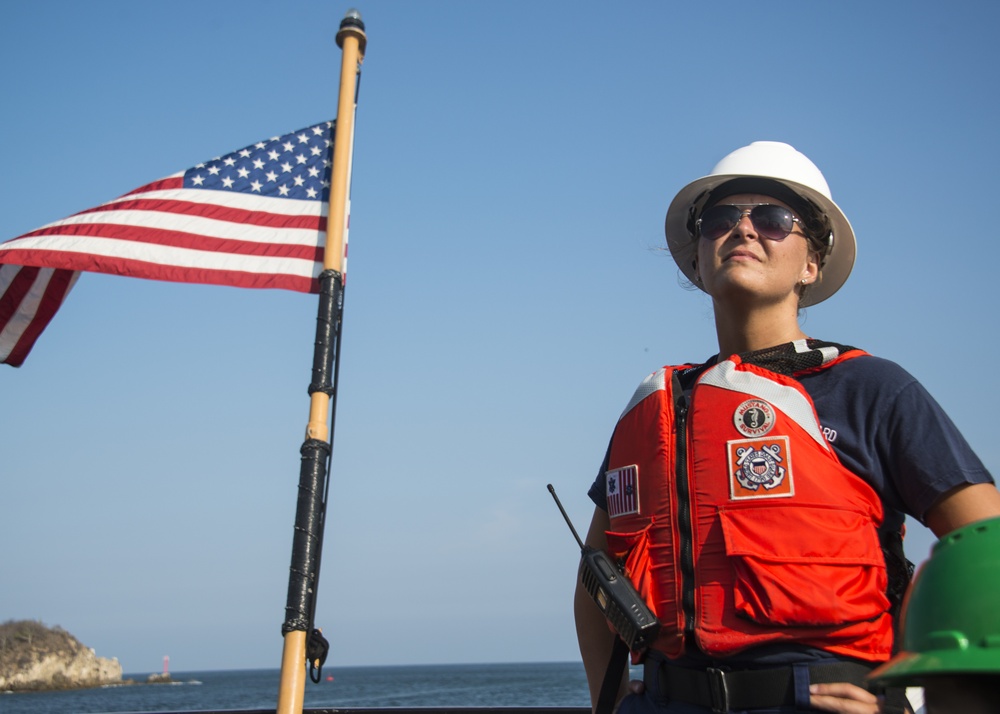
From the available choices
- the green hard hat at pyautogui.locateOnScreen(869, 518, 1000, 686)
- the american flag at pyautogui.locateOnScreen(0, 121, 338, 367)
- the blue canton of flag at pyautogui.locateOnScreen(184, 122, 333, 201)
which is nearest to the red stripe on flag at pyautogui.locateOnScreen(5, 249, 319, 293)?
the american flag at pyautogui.locateOnScreen(0, 121, 338, 367)

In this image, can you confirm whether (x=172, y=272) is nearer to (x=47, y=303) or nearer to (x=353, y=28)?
(x=47, y=303)

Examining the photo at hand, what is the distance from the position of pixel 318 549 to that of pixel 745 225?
8.68 ft

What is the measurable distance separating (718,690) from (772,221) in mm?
1337

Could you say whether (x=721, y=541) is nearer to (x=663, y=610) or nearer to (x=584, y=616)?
(x=663, y=610)

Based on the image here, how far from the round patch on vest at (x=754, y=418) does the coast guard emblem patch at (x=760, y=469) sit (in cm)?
3

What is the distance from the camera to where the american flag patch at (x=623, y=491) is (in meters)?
2.41

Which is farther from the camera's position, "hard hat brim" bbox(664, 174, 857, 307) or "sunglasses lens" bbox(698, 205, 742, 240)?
"hard hat brim" bbox(664, 174, 857, 307)

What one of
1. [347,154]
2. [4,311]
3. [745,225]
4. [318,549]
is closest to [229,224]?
[347,154]

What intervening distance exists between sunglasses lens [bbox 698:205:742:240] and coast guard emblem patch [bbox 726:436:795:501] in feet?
2.42

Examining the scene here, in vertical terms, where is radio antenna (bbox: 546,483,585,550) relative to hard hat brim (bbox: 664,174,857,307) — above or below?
below

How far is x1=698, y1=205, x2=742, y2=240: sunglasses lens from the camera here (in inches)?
107

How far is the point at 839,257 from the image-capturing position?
293 cm

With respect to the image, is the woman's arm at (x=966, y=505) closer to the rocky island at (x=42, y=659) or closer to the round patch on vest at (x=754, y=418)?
the round patch on vest at (x=754, y=418)

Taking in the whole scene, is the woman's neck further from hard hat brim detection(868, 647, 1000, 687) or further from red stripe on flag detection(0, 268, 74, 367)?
red stripe on flag detection(0, 268, 74, 367)
